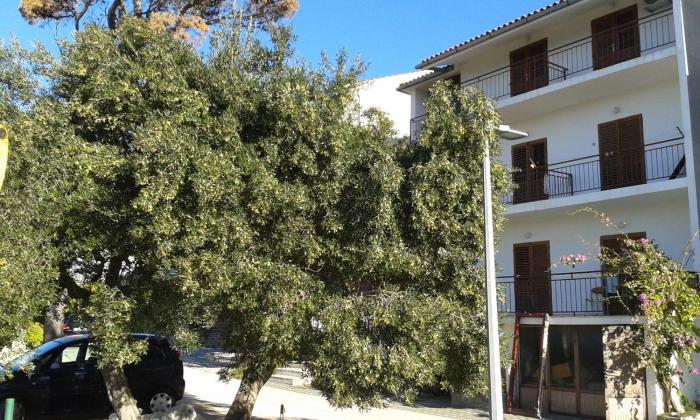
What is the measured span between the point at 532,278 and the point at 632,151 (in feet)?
14.0

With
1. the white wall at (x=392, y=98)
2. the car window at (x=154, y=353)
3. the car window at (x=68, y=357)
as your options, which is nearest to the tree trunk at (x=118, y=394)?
the car window at (x=68, y=357)

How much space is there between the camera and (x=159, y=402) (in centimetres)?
1303

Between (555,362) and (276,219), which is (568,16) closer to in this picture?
(555,362)

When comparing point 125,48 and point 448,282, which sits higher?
point 125,48

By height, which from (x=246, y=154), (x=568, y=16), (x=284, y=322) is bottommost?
(x=284, y=322)

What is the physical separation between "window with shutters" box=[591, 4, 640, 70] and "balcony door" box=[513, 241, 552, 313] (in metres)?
5.23

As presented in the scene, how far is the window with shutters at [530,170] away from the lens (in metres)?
17.7

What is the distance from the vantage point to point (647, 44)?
51.9ft

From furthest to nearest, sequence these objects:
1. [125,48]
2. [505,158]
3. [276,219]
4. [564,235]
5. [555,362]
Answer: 1. [505,158]
2. [564,235]
3. [555,362]
4. [125,48]
5. [276,219]

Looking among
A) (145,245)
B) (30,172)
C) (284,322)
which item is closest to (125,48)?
(30,172)

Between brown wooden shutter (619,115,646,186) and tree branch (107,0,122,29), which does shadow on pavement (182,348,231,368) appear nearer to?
tree branch (107,0,122,29)

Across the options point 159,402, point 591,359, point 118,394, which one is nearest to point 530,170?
point 591,359

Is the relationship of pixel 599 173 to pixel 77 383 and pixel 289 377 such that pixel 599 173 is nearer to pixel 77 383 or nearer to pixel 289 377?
pixel 289 377

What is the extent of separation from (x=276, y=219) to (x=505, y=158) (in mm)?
12567
